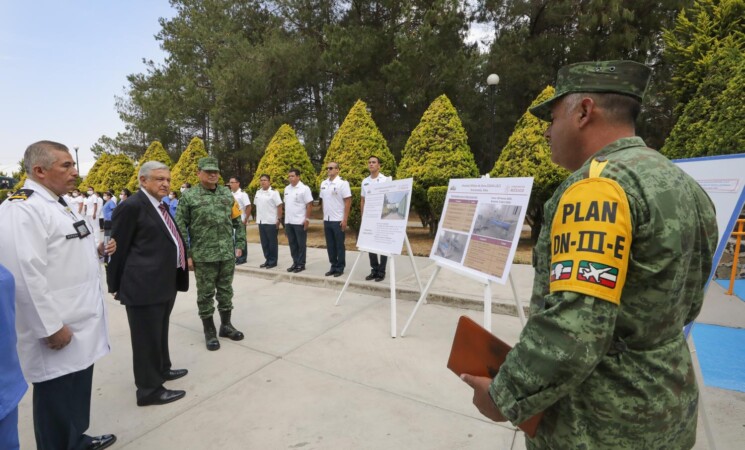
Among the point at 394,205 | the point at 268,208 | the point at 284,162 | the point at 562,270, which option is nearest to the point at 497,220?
the point at 394,205

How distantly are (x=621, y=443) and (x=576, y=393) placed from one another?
0.17 meters

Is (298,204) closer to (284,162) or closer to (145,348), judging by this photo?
(145,348)

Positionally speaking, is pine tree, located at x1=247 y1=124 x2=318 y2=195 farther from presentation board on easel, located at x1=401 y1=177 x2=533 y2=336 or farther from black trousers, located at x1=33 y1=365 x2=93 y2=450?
black trousers, located at x1=33 y1=365 x2=93 y2=450

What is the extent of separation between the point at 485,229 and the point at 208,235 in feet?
9.25

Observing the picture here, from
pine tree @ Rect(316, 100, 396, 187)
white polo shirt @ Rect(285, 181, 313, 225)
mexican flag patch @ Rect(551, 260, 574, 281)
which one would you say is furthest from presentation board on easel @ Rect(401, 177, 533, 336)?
pine tree @ Rect(316, 100, 396, 187)

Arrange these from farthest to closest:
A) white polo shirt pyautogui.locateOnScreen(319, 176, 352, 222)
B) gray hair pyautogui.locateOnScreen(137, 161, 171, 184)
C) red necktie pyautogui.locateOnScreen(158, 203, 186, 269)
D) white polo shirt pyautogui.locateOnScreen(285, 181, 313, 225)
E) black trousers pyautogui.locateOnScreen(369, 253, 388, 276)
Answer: white polo shirt pyautogui.locateOnScreen(285, 181, 313, 225) → white polo shirt pyautogui.locateOnScreen(319, 176, 352, 222) → black trousers pyautogui.locateOnScreen(369, 253, 388, 276) → red necktie pyautogui.locateOnScreen(158, 203, 186, 269) → gray hair pyautogui.locateOnScreen(137, 161, 171, 184)

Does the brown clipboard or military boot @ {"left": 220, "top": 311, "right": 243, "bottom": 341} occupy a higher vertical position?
the brown clipboard

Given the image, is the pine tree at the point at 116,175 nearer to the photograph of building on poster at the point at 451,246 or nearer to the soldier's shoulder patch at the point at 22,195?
the soldier's shoulder patch at the point at 22,195

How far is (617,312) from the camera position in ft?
3.26

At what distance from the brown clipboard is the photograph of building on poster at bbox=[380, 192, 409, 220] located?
10.9 ft

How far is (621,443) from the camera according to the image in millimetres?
1097

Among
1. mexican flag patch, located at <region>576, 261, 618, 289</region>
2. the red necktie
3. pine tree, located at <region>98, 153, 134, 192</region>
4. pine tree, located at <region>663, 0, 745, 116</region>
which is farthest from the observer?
pine tree, located at <region>98, 153, 134, 192</region>

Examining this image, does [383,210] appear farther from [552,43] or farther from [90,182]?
[90,182]

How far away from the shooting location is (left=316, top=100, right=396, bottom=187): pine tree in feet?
36.3
